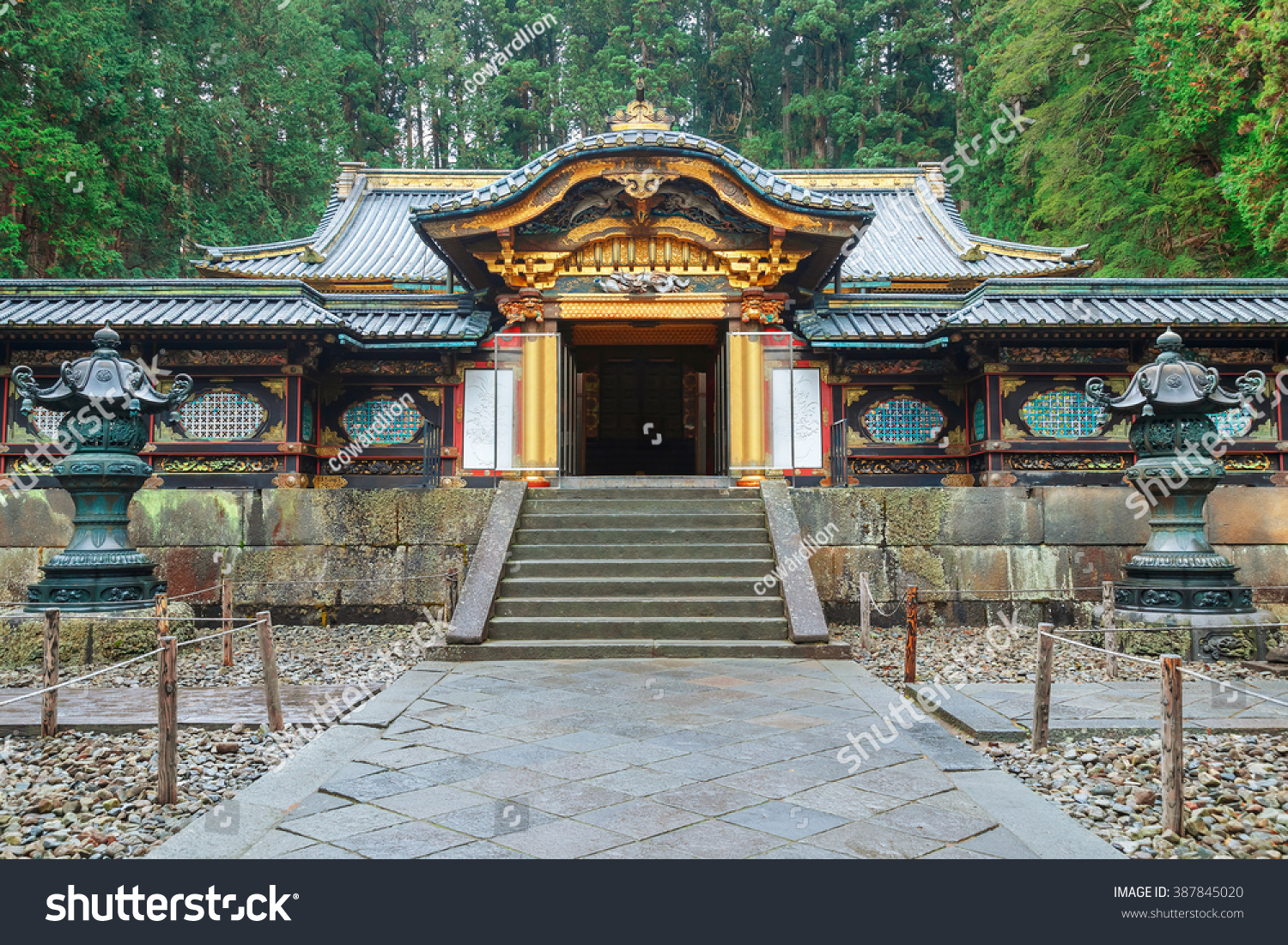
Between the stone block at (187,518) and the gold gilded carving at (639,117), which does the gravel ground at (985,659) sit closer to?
the stone block at (187,518)

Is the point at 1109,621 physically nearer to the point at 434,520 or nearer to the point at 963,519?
the point at 963,519

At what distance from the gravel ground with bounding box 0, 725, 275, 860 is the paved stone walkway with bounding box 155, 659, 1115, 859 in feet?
1.24

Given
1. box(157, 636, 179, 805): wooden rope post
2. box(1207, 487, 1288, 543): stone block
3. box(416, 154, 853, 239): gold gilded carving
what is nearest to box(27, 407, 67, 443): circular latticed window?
box(416, 154, 853, 239): gold gilded carving

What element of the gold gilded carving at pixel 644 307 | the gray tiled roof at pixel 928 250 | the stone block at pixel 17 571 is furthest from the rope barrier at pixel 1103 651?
the stone block at pixel 17 571

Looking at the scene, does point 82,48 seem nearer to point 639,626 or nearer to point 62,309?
point 62,309

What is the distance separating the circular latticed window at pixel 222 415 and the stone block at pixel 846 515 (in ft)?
23.8

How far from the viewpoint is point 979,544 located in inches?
379

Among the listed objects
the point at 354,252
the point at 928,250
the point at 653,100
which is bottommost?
the point at 354,252

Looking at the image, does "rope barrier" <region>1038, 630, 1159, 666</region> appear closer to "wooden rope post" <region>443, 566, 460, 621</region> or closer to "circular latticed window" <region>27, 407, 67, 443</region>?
"wooden rope post" <region>443, 566, 460, 621</region>

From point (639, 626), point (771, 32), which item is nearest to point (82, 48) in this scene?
point (639, 626)

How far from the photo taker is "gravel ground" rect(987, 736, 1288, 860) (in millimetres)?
3465

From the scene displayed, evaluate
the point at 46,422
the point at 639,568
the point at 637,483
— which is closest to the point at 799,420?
the point at 637,483

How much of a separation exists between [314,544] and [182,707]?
4.06m

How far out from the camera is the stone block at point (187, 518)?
374 inches
